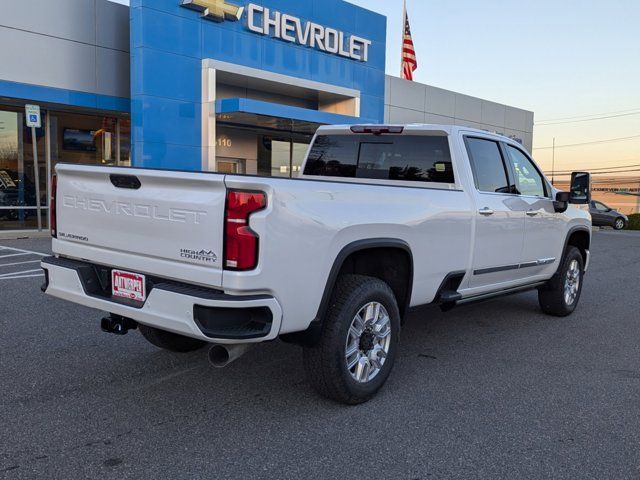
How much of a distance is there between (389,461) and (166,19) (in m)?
13.9

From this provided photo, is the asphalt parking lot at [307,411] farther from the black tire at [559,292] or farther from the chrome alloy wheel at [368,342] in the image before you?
the black tire at [559,292]

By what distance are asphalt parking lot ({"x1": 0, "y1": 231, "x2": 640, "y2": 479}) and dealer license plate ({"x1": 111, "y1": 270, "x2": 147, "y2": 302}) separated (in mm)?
777

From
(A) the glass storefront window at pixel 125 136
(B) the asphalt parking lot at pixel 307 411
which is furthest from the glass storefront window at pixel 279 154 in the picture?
(B) the asphalt parking lot at pixel 307 411

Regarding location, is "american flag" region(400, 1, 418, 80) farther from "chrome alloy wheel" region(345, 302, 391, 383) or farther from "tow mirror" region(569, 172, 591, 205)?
"chrome alloy wheel" region(345, 302, 391, 383)

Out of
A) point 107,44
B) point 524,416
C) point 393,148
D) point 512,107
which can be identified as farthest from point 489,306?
point 512,107

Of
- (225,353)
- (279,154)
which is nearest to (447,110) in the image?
(279,154)

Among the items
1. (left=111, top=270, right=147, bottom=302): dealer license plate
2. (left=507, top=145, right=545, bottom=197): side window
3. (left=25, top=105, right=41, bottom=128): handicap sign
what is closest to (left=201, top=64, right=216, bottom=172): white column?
(left=25, top=105, right=41, bottom=128): handicap sign

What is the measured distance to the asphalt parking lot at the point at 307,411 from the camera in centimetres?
311

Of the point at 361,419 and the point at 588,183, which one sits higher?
the point at 588,183

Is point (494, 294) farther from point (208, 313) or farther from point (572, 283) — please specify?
point (208, 313)

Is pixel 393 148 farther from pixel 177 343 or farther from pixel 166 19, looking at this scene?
pixel 166 19

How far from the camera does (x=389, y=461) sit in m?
3.17

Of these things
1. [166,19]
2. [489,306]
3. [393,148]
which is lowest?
[489,306]

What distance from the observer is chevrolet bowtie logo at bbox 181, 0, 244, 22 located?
14903 millimetres
